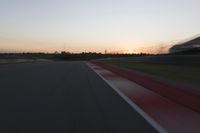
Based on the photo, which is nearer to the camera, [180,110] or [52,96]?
[180,110]

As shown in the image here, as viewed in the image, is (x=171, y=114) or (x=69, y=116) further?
(x=171, y=114)

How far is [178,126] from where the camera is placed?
769 centimetres

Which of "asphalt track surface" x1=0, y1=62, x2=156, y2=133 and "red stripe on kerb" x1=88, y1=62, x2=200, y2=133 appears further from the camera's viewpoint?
"red stripe on kerb" x1=88, y1=62, x2=200, y2=133

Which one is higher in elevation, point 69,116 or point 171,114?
point 69,116

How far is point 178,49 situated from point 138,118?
5530 cm

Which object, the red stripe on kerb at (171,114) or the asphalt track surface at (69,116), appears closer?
the asphalt track surface at (69,116)

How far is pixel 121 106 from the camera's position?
34.9 feet

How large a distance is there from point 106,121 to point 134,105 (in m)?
3.01

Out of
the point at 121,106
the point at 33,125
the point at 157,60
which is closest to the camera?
the point at 33,125

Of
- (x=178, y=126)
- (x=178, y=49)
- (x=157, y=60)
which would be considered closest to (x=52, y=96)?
(x=178, y=126)

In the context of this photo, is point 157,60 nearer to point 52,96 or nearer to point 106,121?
point 52,96

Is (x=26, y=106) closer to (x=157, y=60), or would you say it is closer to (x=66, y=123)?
(x=66, y=123)

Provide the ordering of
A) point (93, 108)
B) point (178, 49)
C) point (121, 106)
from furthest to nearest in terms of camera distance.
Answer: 1. point (178, 49)
2. point (121, 106)
3. point (93, 108)

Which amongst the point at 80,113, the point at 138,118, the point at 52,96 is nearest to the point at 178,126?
the point at 138,118
